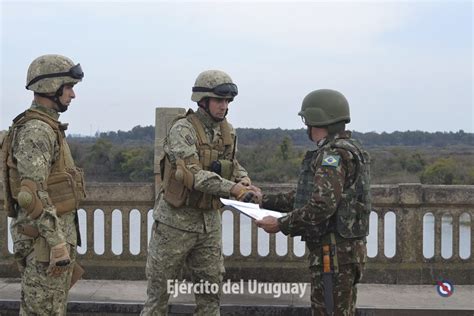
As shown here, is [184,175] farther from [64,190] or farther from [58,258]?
[58,258]

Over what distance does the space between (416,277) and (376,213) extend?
2.43 feet

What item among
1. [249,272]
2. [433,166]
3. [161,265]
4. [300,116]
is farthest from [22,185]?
[433,166]

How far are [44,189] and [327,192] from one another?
167cm

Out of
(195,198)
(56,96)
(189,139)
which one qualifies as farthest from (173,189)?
(56,96)

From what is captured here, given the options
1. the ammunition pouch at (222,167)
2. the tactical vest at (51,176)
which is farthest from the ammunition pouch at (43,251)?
the ammunition pouch at (222,167)

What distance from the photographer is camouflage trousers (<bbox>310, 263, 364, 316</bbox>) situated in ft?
14.3

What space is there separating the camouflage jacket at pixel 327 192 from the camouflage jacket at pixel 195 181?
651 mm

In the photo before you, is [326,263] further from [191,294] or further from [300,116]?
[191,294]

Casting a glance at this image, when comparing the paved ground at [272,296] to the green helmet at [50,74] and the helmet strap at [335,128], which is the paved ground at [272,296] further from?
the green helmet at [50,74]

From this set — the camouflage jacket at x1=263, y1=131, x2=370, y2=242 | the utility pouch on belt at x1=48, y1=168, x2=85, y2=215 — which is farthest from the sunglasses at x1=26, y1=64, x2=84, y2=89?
the camouflage jacket at x1=263, y1=131, x2=370, y2=242

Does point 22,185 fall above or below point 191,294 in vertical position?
above

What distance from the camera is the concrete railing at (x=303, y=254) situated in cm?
703

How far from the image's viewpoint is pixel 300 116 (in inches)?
178

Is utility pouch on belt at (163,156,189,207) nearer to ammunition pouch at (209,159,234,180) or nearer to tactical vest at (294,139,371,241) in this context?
ammunition pouch at (209,159,234,180)
